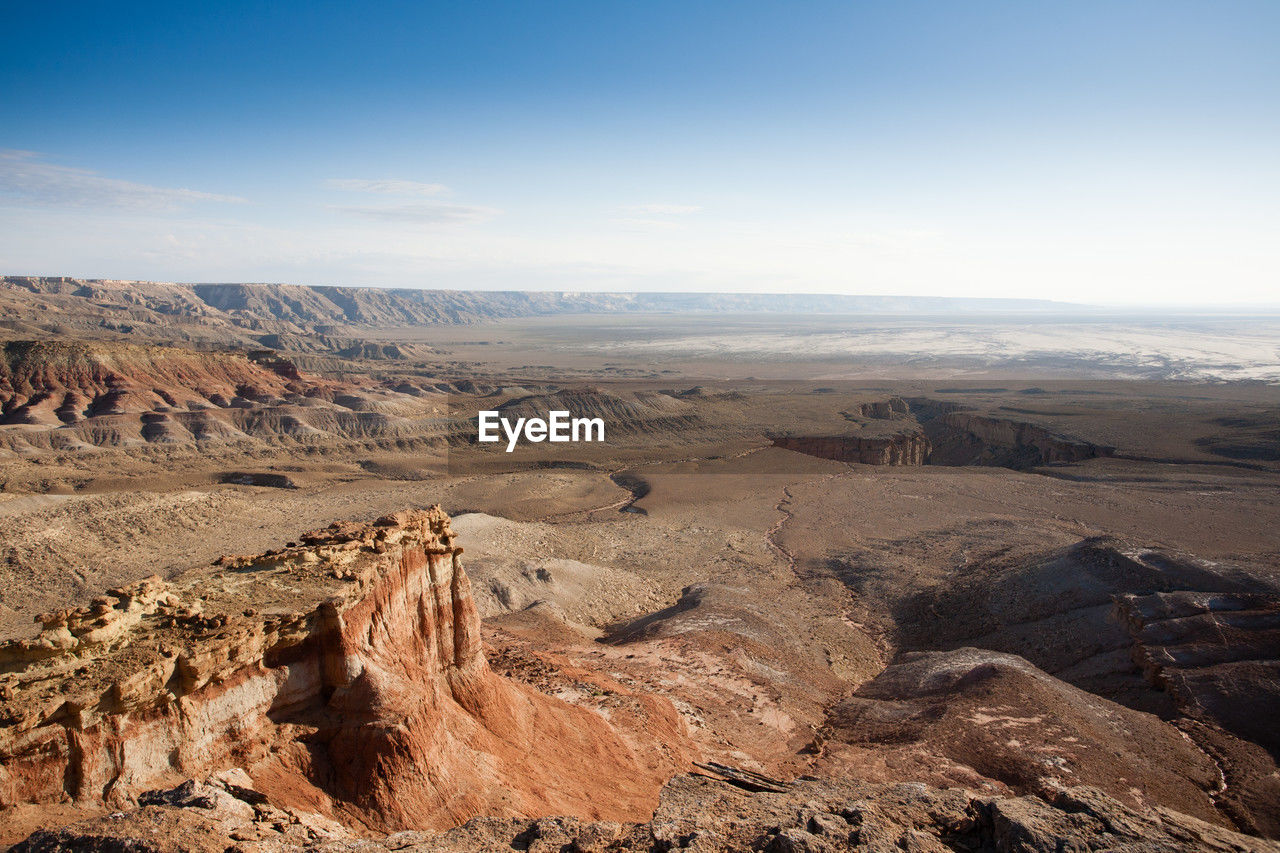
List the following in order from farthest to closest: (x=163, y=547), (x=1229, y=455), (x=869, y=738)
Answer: (x=1229, y=455), (x=163, y=547), (x=869, y=738)

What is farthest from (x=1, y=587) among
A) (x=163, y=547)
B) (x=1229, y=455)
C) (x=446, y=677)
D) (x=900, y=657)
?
(x=1229, y=455)

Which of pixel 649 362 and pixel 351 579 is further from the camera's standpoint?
pixel 649 362

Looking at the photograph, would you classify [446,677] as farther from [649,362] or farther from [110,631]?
[649,362]

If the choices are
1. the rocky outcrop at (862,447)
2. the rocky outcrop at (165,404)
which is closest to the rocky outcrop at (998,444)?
the rocky outcrop at (862,447)

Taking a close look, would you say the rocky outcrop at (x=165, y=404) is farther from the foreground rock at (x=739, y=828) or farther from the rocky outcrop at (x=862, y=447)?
the foreground rock at (x=739, y=828)

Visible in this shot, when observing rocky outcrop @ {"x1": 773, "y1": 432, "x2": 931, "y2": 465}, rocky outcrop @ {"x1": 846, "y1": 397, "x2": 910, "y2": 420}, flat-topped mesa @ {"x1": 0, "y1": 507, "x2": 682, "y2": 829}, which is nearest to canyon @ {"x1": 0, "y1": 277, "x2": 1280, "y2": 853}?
flat-topped mesa @ {"x1": 0, "y1": 507, "x2": 682, "y2": 829}

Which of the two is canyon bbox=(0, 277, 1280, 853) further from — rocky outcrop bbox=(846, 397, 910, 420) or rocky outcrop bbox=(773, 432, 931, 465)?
rocky outcrop bbox=(846, 397, 910, 420)
